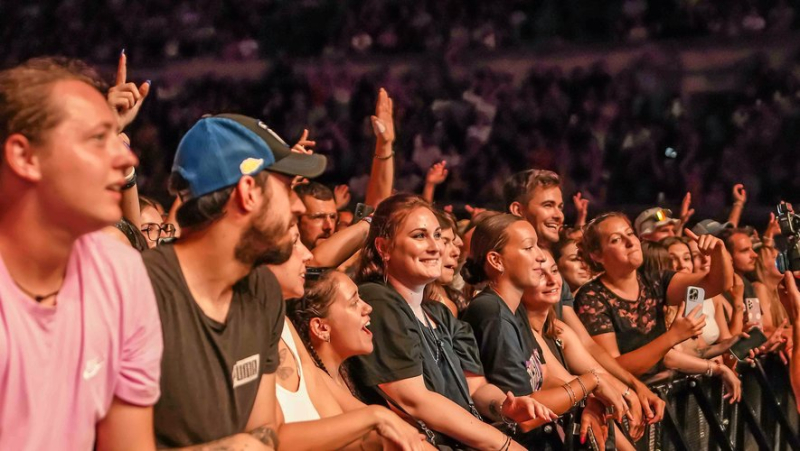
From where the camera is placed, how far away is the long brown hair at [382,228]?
3816 mm

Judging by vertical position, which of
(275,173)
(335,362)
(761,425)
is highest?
(275,173)

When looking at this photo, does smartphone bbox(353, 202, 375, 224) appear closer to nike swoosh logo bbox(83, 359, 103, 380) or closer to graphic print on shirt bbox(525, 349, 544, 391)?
graphic print on shirt bbox(525, 349, 544, 391)

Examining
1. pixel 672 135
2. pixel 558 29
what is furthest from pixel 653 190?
pixel 558 29

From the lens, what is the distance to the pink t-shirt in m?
1.73

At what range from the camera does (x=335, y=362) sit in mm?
3395

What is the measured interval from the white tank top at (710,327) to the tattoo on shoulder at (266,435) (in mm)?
3953

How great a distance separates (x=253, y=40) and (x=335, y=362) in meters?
8.77

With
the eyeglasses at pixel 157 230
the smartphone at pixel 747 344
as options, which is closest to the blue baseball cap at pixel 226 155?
the eyeglasses at pixel 157 230

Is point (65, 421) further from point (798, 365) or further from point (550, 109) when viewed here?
point (550, 109)

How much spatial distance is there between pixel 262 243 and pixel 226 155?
20cm

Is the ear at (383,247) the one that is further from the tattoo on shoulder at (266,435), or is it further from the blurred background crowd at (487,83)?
the blurred background crowd at (487,83)

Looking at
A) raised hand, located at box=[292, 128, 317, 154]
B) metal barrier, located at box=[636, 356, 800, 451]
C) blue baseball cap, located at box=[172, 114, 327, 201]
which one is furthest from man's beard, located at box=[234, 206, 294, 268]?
metal barrier, located at box=[636, 356, 800, 451]

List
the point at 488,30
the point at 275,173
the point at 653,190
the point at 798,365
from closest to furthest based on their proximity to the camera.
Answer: the point at 275,173 → the point at 798,365 → the point at 653,190 → the point at 488,30

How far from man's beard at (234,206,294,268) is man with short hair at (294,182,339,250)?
3089 mm
